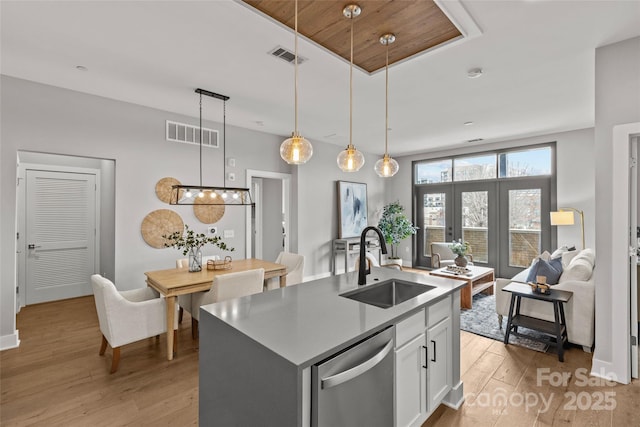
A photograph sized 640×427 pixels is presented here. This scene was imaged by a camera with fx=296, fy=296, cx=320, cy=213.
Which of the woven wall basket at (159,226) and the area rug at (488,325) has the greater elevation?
the woven wall basket at (159,226)

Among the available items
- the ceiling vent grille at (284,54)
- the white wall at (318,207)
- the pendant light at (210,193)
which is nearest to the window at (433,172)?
the white wall at (318,207)

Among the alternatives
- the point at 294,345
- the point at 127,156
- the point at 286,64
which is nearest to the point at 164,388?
the point at 294,345

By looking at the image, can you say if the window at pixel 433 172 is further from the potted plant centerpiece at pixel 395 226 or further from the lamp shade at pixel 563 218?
Result: the lamp shade at pixel 563 218

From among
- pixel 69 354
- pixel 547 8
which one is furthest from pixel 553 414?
pixel 69 354

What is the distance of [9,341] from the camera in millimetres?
2998

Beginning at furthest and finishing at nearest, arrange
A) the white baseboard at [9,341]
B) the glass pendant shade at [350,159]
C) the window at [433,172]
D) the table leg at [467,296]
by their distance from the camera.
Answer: the window at [433,172]
the table leg at [467,296]
the white baseboard at [9,341]
the glass pendant shade at [350,159]

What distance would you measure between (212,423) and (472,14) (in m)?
2.97

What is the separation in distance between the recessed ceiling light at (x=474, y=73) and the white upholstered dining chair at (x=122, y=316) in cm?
367

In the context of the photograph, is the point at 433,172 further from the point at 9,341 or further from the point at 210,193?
the point at 9,341

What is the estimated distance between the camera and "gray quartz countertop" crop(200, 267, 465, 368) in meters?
1.18

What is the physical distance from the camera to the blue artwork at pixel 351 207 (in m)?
6.25

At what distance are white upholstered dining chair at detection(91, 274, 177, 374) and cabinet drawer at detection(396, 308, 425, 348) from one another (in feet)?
7.34

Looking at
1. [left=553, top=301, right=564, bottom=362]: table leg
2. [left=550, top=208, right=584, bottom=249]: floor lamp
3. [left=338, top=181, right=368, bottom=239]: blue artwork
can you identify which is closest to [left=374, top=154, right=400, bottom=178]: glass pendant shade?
[left=553, top=301, right=564, bottom=362]: table leg

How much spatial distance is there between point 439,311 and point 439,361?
333 mm
